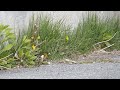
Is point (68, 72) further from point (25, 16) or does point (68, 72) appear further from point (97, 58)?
point (25, 16)

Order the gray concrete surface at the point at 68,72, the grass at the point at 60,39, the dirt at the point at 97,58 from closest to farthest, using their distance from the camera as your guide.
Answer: the gray concrete surface at the point at 68,72, the grass at the point at 60,39, the dirt at the point at 97,58

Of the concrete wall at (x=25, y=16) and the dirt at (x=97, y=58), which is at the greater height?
the concrete wall at (x=25, y=16)

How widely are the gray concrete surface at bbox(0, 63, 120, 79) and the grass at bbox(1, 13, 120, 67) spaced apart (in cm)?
30

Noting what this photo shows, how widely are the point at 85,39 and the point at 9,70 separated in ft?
5.41

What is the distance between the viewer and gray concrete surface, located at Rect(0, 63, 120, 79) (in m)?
4.68

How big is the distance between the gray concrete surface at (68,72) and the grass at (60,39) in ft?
0.98

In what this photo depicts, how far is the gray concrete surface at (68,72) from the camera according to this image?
4.68 m

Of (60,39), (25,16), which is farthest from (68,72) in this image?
(25,16)

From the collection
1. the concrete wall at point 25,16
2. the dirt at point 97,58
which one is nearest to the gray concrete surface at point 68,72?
the dirt at point 97,58

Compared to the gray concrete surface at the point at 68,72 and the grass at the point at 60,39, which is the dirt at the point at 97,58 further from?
the gray concrete surface at the point at 68,72

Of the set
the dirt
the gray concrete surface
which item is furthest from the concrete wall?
the gray concrete surface

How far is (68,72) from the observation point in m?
4.99

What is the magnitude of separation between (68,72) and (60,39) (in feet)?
3.61

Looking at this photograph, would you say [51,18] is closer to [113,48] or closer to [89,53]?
[89,53]
